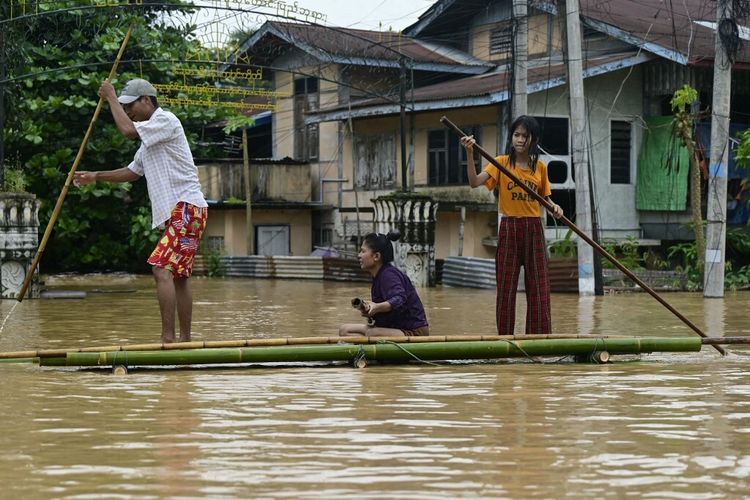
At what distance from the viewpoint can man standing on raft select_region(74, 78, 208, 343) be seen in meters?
8.66

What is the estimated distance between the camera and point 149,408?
6.43 m

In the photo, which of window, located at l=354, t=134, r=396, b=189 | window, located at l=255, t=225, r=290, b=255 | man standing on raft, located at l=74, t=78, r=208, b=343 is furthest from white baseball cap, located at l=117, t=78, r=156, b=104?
window, located at l=255, t=225, r=290, b=255

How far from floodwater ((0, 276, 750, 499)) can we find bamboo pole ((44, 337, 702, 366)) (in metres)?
0.09

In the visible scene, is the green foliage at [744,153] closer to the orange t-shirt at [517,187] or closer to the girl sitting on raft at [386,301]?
the orange t-shirt at [517,187]

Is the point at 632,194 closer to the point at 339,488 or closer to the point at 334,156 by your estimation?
the point at 334,156

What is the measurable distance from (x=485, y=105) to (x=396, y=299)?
16.8 meters

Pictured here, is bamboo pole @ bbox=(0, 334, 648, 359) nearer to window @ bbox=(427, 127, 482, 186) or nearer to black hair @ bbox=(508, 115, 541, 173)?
black hair @ bbox=(508, 115, 541, 173)

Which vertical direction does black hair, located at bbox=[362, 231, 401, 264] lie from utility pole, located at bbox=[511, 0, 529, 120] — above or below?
below

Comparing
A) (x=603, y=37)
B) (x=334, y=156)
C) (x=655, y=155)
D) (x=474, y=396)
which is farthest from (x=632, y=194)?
(x=474, y=396)

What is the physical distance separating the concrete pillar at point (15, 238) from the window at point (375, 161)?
43.1 ft

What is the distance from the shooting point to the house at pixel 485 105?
25.3 metres

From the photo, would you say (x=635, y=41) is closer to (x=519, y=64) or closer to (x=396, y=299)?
(x=519, y=64)

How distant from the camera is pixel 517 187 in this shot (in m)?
9.45

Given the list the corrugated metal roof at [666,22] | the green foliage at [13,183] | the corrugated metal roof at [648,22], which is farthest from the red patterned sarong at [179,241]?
the corrugated metal roof at [666,22]
